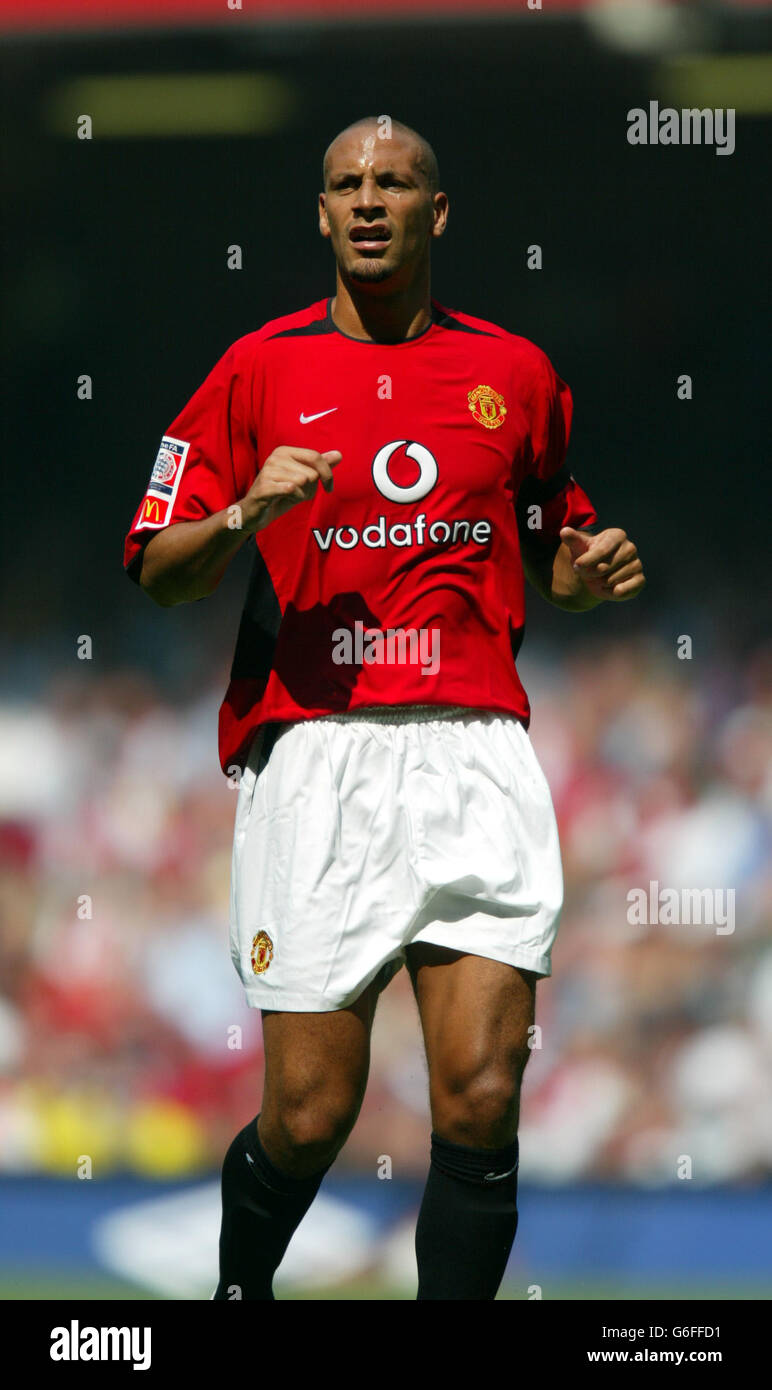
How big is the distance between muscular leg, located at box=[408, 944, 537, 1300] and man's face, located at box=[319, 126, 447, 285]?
108 cm

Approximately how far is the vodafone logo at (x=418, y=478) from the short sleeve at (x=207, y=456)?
0.25 m

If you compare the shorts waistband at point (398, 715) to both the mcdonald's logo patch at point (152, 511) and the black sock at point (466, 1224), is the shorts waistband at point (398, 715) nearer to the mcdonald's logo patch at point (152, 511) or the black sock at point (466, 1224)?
the mcdonald's logo patch at point (152, 511)

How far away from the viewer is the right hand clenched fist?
2.59m

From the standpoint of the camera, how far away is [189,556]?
2.80 metres

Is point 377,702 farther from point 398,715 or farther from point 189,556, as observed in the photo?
point 189,556

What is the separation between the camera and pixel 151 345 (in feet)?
15.1

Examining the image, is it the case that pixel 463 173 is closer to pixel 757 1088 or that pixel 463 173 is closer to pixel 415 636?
pixel 415 636

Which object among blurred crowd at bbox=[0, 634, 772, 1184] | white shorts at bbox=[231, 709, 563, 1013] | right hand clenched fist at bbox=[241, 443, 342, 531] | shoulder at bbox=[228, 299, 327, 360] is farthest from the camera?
blurred crowd at bbox=[0, 634, 772, 1184]

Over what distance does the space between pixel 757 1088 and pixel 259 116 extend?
2640mm
